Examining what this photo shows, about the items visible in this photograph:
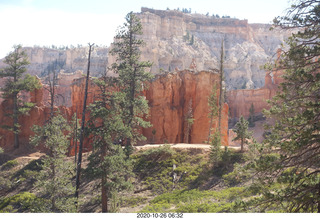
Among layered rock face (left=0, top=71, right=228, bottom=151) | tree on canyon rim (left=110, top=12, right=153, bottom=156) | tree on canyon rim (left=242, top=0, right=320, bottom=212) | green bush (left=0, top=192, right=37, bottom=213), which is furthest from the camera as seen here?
layered rock face (left=0, top=71, right=228, bottom=151)

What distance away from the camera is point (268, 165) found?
7.99 metres

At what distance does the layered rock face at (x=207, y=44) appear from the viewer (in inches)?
4299

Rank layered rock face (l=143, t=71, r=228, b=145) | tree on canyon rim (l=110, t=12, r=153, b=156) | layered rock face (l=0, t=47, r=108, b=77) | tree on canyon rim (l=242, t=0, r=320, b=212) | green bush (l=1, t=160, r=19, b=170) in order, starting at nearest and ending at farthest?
tree on canyon rim (l=242, t=0, r=320, b=212)
tree on canyon rim (l=110, t=12, r=153, b=156)
green bush (l=1, t=160, r=19, b=170)
layered rock face (l=143, t=71, r=228, b=145)
layered rock face (l=0, t=47, r=108, b=77)

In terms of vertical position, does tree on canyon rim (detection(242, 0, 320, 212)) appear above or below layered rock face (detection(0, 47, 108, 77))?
below

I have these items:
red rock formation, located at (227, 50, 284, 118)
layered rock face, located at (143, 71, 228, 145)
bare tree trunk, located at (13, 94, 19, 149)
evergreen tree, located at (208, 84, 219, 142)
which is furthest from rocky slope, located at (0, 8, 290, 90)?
→ evergreen tree, located at (208, 84, 219, 142)

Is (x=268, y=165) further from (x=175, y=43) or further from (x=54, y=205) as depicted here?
(x=175, y=43)

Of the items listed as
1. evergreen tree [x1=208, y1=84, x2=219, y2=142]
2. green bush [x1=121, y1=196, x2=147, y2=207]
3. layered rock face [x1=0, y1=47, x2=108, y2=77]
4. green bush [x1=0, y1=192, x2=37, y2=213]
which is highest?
layered rock face [x1=0, y1=47, x2=108, y2=77]

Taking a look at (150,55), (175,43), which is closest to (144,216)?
(150,55)

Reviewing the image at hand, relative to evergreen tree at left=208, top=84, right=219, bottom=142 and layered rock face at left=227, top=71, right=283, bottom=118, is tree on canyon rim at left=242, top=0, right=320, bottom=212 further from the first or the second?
layered rock face at left=227, top=71, right=283, bottom=118

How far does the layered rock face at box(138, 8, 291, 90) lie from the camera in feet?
358

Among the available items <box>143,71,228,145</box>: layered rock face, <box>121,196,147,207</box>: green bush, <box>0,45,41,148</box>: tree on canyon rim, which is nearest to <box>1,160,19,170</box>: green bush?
<box>0,45,41,148</box>: tree on canyon rim

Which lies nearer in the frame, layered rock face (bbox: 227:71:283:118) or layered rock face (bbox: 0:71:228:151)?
layered rock face (bbox: 0:71:228:151)

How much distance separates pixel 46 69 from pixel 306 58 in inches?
5313

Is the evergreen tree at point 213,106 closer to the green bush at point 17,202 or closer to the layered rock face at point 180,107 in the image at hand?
the layered rock face at point 180,107
